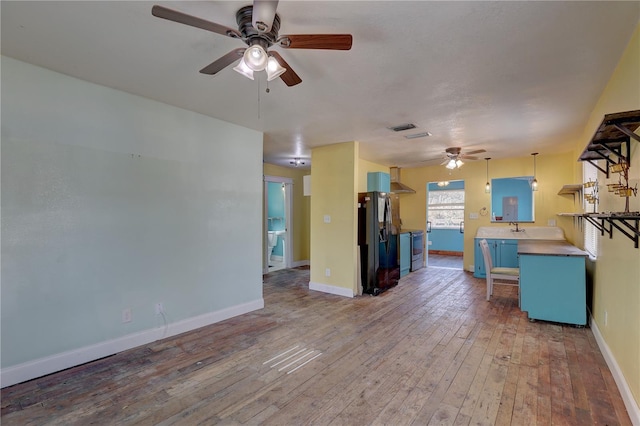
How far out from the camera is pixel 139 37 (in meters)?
1.96

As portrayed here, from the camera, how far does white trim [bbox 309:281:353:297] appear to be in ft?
15.2

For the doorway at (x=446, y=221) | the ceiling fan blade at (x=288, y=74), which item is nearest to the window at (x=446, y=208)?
the doorway at (x=446, y=221)

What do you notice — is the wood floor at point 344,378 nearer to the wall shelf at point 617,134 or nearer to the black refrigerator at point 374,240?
the black refrigerator at point 374,240

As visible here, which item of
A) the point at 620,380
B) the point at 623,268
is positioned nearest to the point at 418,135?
the point at 623,268

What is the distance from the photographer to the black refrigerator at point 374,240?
4.71 m

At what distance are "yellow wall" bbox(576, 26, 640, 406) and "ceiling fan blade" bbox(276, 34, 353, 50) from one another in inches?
73.8

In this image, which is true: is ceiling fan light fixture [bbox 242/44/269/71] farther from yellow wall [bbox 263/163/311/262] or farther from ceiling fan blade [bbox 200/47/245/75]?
yellow wall [bbox 263/163/311/262]

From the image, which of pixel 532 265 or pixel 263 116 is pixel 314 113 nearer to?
pixel 263 116

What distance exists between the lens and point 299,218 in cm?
737

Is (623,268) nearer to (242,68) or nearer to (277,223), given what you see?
(242,68)

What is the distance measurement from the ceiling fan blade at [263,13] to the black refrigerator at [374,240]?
3.48 meters

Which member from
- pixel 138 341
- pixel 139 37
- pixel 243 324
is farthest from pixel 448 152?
pixel 138 341

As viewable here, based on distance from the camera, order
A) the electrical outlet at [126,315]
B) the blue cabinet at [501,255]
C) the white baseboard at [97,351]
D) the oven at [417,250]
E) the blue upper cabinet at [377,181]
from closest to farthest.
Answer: the white baseboard at [97,351]
the electrical outlet at [126,315]
the blue upper cabinet at [377,181]
the blue cabinet at [501,255]
the oven at [417,250]

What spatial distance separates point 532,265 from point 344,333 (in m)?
2.42
